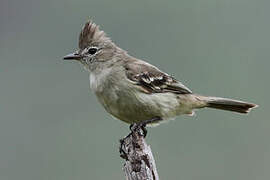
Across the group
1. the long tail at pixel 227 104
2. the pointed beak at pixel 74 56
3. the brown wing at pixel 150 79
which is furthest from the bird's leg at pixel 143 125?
the pointed beak at pixel 74 56

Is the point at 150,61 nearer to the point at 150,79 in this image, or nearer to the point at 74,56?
the point at 74,56

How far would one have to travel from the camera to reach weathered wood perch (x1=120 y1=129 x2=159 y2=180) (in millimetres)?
8164

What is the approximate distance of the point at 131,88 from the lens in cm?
1012

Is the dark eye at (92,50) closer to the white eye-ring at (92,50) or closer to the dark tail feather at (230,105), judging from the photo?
the white eye-ring at (92,50)

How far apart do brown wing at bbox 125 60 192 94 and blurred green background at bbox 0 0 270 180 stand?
5631 millimetres

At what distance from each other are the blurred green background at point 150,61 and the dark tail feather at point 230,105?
5203 mm

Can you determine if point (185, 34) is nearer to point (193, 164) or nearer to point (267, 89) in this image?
point (267, 89)

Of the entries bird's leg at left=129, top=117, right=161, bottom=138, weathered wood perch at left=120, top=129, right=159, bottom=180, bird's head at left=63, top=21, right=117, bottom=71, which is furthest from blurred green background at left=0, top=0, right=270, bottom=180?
weathered wood perch at left=120, top=129, right=159, bottom=180

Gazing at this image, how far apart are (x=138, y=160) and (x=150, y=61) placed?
49.1 feet

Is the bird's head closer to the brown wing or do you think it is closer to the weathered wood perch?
the brown wing

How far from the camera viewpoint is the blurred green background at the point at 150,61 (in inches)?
678

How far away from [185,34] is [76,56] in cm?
1781

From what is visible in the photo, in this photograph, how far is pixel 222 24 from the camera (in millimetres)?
27312

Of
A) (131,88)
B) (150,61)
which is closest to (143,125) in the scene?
(131,88)
